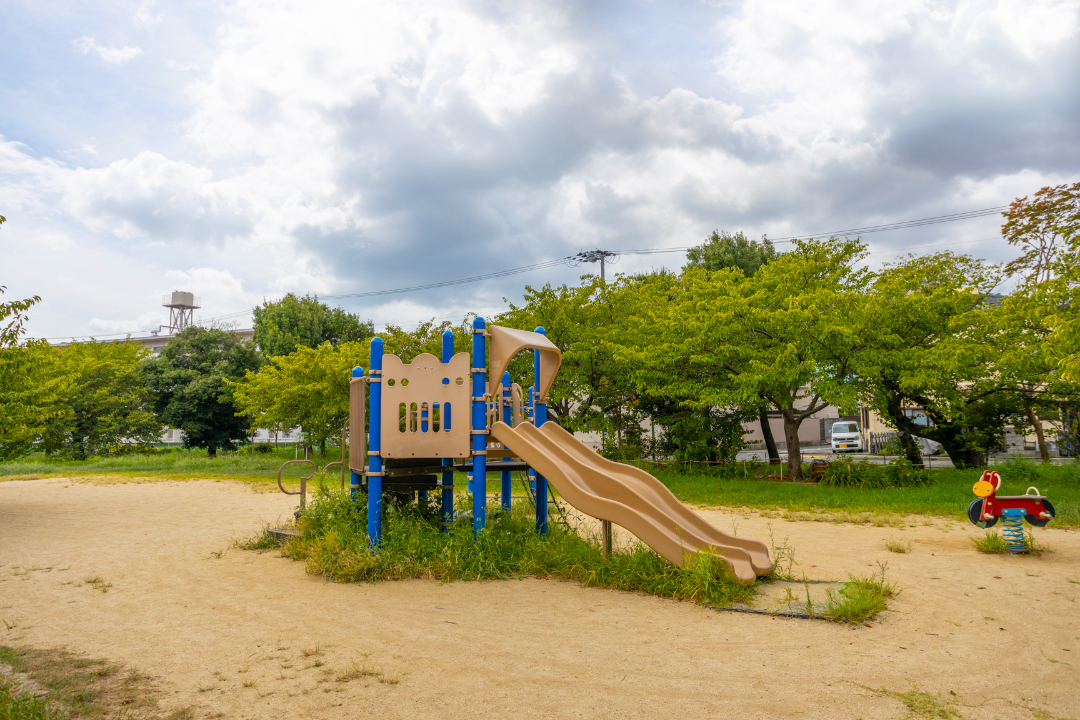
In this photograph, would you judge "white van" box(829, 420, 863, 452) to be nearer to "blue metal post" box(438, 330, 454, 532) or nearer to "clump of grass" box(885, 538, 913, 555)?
"clump of grass" box(885, 538, 913, 555)

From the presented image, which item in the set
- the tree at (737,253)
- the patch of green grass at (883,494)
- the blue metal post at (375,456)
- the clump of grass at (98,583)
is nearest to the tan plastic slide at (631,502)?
the blue metal post at (375,456)

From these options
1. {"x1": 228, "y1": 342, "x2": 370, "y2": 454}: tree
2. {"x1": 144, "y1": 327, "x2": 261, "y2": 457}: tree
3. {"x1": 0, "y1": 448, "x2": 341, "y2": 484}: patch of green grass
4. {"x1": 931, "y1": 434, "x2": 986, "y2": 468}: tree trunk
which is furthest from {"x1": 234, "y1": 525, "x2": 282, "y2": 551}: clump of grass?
{"x1": 144, "y1": 327, "x2": 261, "y2": 457}: tree

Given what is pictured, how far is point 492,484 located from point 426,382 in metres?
10.3

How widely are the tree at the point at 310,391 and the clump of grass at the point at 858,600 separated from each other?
17611 millimetres

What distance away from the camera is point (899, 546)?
313 inches

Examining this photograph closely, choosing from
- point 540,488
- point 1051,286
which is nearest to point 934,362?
point 1051,286

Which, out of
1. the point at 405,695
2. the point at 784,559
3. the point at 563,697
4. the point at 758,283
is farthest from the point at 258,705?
the point at 758,283

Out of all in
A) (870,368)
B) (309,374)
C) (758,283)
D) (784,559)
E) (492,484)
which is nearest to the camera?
(784,559)

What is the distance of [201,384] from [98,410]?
4.05m

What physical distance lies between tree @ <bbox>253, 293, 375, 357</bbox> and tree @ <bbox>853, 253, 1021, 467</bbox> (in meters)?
26.3

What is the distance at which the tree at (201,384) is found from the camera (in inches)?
1166

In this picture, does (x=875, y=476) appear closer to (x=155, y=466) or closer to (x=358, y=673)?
(x=358, y=673)

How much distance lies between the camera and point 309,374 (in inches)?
875

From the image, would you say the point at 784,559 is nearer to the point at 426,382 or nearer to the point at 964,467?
the point at 426,382
